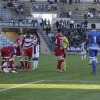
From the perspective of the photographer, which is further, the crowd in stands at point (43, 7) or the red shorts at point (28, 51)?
the crowd in stands at point (43, 7)

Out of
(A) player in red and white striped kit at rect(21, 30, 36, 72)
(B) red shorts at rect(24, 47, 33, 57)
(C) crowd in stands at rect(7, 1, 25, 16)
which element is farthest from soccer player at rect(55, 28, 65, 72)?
(C) crowd in stands at rect(7, 1, 25, 16)

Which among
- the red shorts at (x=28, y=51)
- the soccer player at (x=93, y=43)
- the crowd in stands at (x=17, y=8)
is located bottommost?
the red shorts at (x=28, y=51)

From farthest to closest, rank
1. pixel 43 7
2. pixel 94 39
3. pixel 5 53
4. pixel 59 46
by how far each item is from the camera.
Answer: pixel 43 7 < pixel 59 46 < pixel 5 53 < pixel 94 39

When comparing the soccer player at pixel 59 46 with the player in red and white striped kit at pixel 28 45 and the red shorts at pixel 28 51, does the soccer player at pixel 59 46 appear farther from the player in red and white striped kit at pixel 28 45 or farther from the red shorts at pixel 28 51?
the red shorts at pixel 28 51

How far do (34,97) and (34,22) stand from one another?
148 feet

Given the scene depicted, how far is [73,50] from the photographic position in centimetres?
5694

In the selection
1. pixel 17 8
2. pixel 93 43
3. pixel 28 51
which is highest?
pixel 17 8

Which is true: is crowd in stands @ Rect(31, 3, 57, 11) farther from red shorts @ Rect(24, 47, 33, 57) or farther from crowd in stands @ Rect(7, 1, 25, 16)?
red shorts @ Rect(24, 47, 33, 57)

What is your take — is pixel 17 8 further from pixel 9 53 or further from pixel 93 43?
pixel 93 43

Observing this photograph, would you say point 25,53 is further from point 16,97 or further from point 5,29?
point 5,29

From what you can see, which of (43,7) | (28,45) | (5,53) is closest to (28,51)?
(28,45)

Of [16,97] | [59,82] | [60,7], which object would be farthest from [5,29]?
[16,97]

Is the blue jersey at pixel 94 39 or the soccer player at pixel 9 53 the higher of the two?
the blue jersey at pixel 94 39

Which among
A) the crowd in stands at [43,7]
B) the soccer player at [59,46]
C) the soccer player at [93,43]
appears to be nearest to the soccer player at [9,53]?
the soccer player at [59,46]
